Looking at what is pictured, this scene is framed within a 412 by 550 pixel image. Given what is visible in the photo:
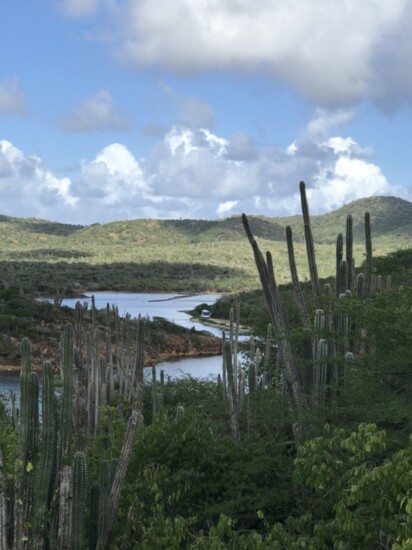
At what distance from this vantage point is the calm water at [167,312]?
181 ft

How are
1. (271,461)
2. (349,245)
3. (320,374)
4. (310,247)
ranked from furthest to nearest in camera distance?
1. (349,245)
2. (310,247)
3. (320,374)
4. (271,461)

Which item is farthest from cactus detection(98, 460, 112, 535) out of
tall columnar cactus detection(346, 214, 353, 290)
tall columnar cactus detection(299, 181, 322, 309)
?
tall columnar cactus detection(346, 214, 353, 290)

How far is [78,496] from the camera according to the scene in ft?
38.1

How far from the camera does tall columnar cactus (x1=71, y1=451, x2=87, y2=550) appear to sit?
1157 cm

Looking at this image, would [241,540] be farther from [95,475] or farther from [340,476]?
[95,475]

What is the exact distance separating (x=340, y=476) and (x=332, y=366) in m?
7.64

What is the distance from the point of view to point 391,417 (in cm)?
1389

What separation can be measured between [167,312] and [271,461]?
93.3 m

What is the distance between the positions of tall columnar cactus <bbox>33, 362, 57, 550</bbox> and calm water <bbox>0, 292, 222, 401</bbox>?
72.2ft

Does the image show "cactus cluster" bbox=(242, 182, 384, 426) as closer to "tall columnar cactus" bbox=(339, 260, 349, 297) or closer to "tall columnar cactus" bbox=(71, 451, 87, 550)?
"tall columnar cactus" bbox=(339, 260, 349, 297)

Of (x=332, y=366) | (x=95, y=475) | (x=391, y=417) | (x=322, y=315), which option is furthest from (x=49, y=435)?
(x=332, y=366)

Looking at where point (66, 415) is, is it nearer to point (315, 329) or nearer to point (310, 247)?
point (315, 329)

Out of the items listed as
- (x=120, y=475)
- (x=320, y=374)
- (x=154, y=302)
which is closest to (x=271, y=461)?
(x=320, y=374)

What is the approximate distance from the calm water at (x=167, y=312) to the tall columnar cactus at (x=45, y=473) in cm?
2200
